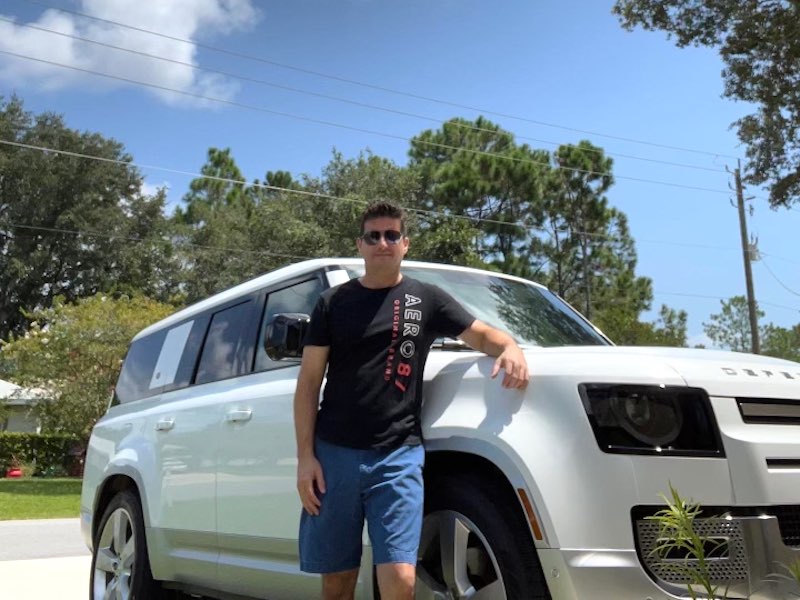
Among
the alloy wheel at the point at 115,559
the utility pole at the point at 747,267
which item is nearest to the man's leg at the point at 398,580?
the alloy wheel at the point at 115,559

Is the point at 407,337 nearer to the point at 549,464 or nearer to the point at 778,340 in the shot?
the point at 549,464

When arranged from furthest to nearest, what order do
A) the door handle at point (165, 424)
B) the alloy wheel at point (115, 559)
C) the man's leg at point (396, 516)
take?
1. the alloy wheel at point (115, 559)
2. the door handle at point (165, 424)
3. the man's leg at point (396, 516)

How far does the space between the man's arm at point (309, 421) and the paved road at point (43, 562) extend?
5055 mm

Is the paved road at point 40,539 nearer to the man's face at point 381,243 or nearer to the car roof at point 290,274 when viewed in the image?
the car roof at point 290,274

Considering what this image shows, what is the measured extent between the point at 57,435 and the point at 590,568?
3407 centimetres

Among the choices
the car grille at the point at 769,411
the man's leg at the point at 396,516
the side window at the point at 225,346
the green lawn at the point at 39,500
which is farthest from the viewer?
the green lawn at the point at 39,500

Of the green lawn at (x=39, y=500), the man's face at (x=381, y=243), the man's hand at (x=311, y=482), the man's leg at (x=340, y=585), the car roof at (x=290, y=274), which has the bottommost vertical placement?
the green lawn at (x=39, y=500)

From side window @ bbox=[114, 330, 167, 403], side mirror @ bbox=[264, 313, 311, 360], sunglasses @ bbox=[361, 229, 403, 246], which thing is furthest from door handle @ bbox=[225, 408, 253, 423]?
side window @ bbox=[114, 330, 167, 403]

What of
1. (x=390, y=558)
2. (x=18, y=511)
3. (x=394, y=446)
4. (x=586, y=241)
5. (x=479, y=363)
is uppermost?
(x=586, y=241)

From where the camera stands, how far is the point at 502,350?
3162mm

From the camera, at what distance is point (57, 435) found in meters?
33.4

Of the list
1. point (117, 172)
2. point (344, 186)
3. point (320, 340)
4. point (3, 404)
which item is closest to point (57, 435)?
point (3, 404)

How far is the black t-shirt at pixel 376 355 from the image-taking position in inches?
124

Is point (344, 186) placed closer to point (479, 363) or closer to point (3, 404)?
point (3, 404)
